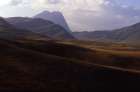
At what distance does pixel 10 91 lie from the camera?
4050 centimetres

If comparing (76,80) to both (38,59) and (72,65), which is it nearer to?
(72,65)

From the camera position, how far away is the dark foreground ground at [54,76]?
43906 mm

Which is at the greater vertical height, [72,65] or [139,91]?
[72,65]

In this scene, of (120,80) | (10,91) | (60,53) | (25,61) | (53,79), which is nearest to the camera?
(10,91)

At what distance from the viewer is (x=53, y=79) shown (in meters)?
46.7

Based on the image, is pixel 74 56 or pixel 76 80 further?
pixel 74 56

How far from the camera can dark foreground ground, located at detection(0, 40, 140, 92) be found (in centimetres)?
4391

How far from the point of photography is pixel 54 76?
4788 cm

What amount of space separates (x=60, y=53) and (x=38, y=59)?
17494 millimetres

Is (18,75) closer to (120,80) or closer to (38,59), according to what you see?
(38,59)

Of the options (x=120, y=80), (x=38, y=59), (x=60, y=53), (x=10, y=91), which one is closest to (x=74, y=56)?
(x=60, y=53)

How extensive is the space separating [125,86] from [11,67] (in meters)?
17.5

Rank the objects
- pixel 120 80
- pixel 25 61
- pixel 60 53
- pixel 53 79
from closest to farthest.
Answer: pixel 53 79
pixel 120 80
pixel 25 61
pixel 60 53

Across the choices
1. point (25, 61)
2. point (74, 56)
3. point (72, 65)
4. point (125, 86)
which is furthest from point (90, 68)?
point (74, 56)
